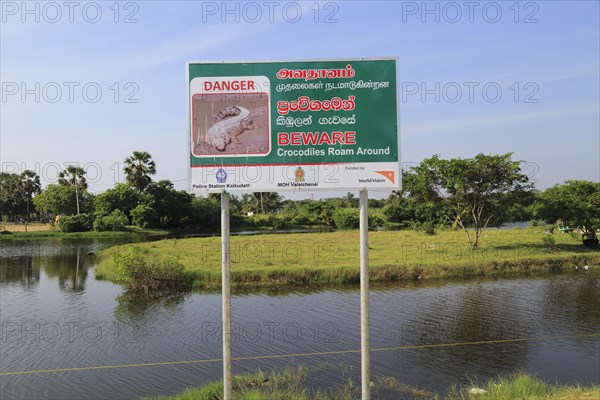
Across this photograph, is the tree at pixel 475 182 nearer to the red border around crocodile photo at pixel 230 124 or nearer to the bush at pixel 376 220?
the red border around crocodile photo at pixel 230 124

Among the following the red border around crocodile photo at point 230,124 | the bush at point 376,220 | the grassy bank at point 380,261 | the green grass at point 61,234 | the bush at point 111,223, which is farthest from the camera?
the bush at point 376,220

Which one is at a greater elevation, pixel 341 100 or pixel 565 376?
pixel 341 100

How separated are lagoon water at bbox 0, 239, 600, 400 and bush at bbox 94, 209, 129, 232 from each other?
46.3 meters

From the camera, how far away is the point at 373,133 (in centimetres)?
703

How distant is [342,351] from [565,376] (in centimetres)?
610

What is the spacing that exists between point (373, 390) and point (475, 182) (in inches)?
989

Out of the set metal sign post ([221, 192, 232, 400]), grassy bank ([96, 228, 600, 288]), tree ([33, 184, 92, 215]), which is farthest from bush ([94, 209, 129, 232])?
metal sign post ([221, 192, 232, 400])

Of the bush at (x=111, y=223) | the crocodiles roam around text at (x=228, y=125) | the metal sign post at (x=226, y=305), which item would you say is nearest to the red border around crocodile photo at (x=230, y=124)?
the crocodiles roam around text at (x=228, y=125)

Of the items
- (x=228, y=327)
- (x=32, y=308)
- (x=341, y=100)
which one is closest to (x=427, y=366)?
(x=228, y=327)

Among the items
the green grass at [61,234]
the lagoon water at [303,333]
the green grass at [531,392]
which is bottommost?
the lagoon water at [303,333]

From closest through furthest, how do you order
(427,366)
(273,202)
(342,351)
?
1. (427,366)
2. (342,351)
3. (273,202)

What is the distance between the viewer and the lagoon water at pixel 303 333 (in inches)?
492

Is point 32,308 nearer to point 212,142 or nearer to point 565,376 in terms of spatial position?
point 212,142

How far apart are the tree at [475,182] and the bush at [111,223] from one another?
174 ft
